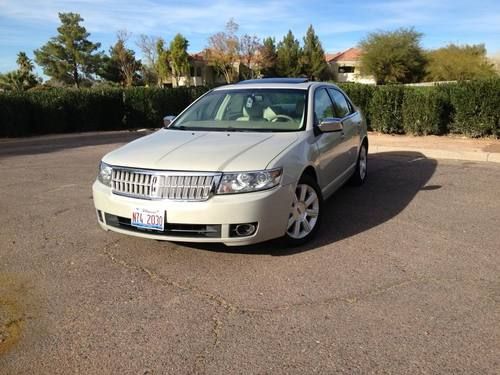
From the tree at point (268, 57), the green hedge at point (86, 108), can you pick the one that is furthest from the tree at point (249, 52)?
the green hedge at point (86, 108)

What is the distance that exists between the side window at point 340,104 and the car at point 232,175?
75cm

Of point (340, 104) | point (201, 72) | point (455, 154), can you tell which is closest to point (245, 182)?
point (340, 104)

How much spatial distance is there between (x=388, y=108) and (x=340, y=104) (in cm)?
666

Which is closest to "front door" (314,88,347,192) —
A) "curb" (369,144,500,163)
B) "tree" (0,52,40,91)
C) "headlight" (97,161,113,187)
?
"headlight" (97,161,113,187)

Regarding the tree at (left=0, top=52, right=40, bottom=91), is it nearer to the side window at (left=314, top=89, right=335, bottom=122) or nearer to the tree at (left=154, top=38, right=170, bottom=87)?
the tree at (left=154, top=38, right=170, bottom=87)

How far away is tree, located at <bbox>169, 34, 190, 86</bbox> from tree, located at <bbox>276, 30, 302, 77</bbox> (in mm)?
12102

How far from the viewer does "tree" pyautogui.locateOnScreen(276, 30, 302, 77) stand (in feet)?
205

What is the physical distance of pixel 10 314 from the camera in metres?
3.41

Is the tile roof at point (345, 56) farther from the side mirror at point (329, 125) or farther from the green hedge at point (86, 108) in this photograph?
the side mirror at point (329, 125)

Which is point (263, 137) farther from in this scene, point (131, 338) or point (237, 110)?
point (131, 338)

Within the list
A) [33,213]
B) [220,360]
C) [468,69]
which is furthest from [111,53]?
[220,360]

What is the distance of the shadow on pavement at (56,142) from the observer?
1235 cm

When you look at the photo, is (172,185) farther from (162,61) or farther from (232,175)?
(162,61)

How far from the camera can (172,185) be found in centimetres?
393
